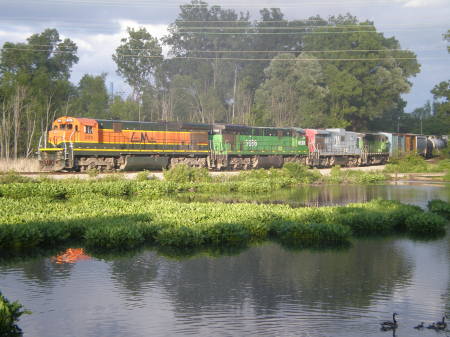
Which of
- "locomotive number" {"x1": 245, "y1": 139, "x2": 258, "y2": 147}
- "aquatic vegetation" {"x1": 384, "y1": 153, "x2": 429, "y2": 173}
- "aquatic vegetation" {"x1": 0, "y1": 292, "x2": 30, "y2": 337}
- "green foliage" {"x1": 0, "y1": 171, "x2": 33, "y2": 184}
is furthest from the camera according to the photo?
"locomotive number" {"x1": 245, "y1": 139, "x2": 258, "y2": 147}

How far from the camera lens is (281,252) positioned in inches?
599

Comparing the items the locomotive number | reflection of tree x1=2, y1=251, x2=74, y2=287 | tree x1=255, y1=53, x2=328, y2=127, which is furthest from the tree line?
reflection of tree x1=2, y1=251, x2=74, y2=287

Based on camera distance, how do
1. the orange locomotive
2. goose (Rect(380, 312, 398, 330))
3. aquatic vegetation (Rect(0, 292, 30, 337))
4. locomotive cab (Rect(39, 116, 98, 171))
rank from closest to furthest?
aquatic vegetation (Rect(0, 292, 30, 337)) → goose (Rect(380, 312, 398, 330)) → locomotive cab (Rect(39, 116, 98, 171)) → the orange locomotive

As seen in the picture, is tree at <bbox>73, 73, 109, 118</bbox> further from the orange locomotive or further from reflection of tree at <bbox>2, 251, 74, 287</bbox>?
reflection of tree at <bbox>2, 251, 74, 287</bbox>

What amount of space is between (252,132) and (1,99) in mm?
20131

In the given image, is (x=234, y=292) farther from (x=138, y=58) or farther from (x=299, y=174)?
(x=138, y=58)

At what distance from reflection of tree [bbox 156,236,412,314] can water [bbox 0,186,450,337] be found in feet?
0.08

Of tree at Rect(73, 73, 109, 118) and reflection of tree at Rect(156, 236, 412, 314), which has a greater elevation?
tree at Rect(73, 73, 109, 118)

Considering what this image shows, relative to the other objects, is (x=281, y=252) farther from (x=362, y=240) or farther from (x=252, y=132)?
(x=252, y=132)

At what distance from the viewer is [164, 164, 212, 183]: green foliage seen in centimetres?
3266

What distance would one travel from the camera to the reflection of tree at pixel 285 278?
36.1 feet

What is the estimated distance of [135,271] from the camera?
13.0 m

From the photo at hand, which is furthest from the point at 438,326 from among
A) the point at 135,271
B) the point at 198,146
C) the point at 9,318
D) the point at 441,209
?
the point at 198,146

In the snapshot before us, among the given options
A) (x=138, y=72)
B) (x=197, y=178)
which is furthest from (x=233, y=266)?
(x=138, y=72)
